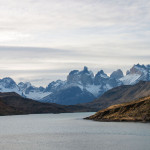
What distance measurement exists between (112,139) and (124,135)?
1130 cm

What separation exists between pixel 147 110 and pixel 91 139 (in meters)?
75.1

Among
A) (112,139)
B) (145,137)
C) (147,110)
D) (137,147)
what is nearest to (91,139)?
(112,139)

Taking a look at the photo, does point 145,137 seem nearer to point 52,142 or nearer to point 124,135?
point 124,135

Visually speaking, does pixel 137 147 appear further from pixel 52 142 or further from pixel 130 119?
pixel 130 119

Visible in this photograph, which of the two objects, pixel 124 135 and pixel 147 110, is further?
pixel 147 110

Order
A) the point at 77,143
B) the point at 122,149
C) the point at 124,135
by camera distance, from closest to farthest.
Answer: the point at 122,149
the point at 77,143
the point at 124,135

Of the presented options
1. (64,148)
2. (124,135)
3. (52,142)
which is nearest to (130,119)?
(124,135)

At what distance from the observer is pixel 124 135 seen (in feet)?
425

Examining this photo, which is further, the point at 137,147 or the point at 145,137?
the point at 145,137

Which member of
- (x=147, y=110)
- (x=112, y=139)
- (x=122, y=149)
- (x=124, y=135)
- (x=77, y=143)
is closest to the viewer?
(x=122, y=149)

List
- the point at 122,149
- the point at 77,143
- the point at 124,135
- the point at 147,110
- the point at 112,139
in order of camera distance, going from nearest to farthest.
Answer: the point at 122,149 < the point at 77,143 < the point at 112,139 < the point at 124,135 < the point at 147,110

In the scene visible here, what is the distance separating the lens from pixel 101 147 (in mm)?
101875

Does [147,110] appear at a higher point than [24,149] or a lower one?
higher

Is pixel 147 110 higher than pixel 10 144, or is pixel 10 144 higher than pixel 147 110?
pixel 147 110
